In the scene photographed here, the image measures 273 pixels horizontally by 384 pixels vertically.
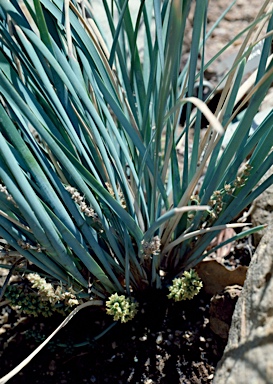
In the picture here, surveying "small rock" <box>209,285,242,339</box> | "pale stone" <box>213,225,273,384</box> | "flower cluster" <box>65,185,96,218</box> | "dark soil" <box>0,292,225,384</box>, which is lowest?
"dark soil" <box>0,292,225,384</box>

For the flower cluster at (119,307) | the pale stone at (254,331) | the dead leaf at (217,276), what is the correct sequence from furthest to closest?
the dead leaf at (217,276)
the flower cluster at (119,307)
the pale stone at (254,331)

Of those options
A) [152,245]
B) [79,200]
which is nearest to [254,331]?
[152,245]

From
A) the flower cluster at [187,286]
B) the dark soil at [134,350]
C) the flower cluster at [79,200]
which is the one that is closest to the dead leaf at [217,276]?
the dark soil at [134,350]

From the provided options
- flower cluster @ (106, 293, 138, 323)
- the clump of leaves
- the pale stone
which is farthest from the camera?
flower cluster @ (106, 293, 138, 323)

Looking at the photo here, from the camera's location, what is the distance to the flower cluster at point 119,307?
105cm

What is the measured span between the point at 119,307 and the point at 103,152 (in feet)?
1.05

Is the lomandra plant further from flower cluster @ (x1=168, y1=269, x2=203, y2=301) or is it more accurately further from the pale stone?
the pale stone

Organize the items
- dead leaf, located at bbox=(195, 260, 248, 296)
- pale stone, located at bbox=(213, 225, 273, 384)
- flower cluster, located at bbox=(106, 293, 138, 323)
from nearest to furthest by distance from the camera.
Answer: pale stone, located at bbox=(213, 225, 273, 384) < flower cluster, located at bbox=(106, 293, 138, 323) < dead leaf, located at bbox=(195, 260, 248, 296)

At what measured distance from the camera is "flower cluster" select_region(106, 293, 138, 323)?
105 centimetres

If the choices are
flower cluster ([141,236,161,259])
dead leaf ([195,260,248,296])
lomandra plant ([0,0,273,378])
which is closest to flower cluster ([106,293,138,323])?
lomandra plant ([0,0,273,378])

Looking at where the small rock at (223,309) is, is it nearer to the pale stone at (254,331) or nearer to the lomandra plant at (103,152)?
the lomandra plant at (103,152)

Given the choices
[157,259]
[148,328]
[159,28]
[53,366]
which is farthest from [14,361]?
[159,28]

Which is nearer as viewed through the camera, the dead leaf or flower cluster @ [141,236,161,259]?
flower cluster @ [141,236,161,259]

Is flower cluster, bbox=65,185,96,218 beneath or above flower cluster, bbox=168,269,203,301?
above
